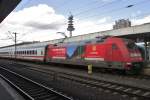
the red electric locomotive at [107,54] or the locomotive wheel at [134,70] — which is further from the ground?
the red electric locomotive at [107,54]

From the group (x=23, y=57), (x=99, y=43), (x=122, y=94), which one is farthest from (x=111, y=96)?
(x=23, y=57)

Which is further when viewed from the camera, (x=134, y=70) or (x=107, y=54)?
(x=107, y=54)

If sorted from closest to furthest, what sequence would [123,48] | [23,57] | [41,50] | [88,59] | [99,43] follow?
[123,48]
[99,43]
[88,59]
[41,50]
[23,57]

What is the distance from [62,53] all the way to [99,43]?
27.6 ft

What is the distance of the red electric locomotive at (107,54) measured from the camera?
818 inches

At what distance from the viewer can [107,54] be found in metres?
22.3

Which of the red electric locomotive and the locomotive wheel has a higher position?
the red electric locomotive

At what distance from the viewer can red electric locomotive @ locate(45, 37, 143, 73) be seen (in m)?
20.8

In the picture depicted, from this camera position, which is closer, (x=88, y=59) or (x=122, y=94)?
(x=122, y=94)

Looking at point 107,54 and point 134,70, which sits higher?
point 107,54

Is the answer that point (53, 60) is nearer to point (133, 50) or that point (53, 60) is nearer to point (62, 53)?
point (62, 53)

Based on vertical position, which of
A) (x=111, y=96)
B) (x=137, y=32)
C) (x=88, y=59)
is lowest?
(x=111, y=96)

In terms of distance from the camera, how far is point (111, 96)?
12414 mm

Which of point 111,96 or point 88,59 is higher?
point 88,59
